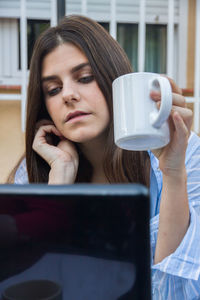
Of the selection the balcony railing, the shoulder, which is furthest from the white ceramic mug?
the balcony railing

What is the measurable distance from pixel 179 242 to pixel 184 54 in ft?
5.35

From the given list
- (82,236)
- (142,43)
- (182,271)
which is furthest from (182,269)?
(142,43)

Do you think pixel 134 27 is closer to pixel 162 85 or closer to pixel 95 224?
pixel 162 85

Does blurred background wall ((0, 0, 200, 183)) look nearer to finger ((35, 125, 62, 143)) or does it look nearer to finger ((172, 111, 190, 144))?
finger ((35, 125, 62, 143))

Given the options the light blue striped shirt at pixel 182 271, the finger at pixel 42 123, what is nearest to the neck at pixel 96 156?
the finger at pixel 42 123

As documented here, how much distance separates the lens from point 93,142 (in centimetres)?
115

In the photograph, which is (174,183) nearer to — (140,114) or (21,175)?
(140,114)

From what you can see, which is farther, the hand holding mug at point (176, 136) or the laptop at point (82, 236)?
A: the hand holding mug at point (176, 136)

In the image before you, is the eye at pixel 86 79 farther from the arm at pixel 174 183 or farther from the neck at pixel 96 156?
the arm at pixel 174 183

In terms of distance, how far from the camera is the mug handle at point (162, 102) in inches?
19.0

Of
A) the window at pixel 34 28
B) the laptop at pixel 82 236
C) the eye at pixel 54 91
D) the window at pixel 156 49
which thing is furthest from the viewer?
the window at pixel 156 49

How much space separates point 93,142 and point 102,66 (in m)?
0.24

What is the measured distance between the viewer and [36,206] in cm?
30

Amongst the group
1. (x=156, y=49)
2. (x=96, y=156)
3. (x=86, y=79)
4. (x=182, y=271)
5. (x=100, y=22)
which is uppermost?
(x=100, y=22)
